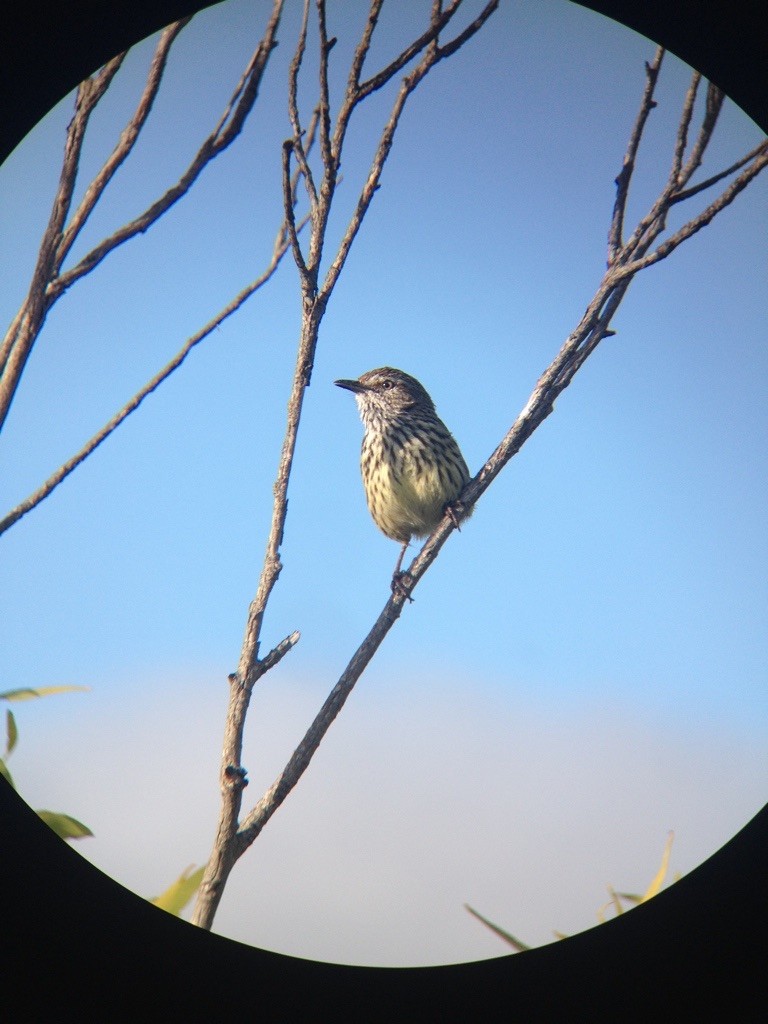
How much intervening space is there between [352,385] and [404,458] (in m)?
0.61

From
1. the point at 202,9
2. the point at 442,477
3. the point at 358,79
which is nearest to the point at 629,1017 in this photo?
the point at 442,477

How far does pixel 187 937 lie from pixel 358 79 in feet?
8.17

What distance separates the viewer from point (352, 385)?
196 inches

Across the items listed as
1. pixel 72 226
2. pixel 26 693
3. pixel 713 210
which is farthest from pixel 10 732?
pixel 713 210

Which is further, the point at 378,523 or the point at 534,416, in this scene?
the point at 378,523

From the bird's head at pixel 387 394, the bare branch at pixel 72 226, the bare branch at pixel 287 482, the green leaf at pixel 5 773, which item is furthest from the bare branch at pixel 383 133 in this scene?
the bird's head at pixel 387 394

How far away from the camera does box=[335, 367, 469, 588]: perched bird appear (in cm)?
453

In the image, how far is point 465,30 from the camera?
2457 millimetres

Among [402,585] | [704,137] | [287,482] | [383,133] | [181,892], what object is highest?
[704,137]

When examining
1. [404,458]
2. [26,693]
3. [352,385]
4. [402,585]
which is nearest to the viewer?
[26,693]

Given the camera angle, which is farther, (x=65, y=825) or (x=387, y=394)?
(x=387, y=394)

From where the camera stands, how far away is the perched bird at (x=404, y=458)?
4.53 metres

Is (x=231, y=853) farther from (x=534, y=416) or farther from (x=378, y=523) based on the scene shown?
(x=378, y=523)

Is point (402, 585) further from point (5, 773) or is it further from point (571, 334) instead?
point (5, 773)
